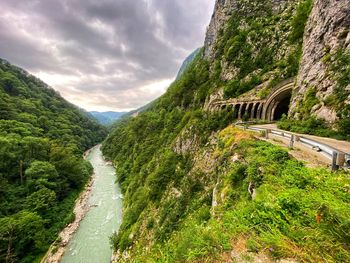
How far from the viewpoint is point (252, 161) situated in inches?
346

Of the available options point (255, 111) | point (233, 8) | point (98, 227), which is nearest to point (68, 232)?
point (98, 227)

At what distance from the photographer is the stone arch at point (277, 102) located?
75.3 feet

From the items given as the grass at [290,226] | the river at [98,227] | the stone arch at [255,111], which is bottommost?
the river at [98,227]

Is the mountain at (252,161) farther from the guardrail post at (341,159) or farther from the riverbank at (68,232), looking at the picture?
the riverbank at (68,232)

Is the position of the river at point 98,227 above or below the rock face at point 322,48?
below

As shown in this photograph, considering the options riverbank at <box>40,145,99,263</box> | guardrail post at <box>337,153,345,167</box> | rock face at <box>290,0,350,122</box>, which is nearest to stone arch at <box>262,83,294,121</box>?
rock face at <box>290,0,350,122</box>

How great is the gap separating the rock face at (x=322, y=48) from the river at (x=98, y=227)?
85.1 feet

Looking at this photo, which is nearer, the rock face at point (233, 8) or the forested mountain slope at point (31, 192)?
the forested mountain slope at point (31, 192)

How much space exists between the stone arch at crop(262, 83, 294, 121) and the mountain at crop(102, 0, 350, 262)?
17cm

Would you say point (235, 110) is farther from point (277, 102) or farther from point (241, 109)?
point (277, 102)

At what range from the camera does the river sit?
71.6 feet

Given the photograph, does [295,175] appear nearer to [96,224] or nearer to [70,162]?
[96,224]

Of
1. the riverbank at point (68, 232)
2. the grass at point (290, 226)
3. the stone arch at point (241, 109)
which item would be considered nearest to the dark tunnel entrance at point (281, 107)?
the stone arch at point (241, 109)

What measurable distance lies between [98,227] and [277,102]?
30461 mm
